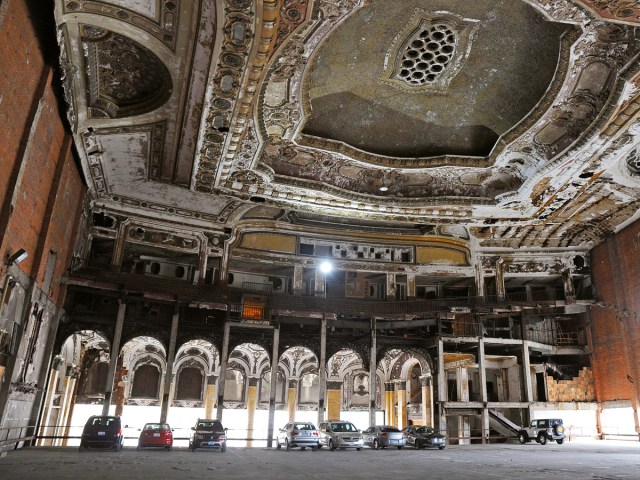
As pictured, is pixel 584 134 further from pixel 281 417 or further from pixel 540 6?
pixel 281 417

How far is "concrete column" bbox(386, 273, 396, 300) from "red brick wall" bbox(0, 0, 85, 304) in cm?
1682

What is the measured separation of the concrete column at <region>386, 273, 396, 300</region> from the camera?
93.8ft

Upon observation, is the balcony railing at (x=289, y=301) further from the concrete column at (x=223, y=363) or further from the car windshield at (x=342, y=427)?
the car windshield at (x=342, y=427)

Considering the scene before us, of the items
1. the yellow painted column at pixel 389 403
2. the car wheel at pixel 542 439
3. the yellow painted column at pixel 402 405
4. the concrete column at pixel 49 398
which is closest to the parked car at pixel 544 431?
the car wheel at pixel 542 439

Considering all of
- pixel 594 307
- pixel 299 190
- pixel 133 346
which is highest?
pixel 299 190

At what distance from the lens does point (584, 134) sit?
60.1 ft

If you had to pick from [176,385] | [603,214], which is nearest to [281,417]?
[176,385]

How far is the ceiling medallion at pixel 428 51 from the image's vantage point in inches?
631

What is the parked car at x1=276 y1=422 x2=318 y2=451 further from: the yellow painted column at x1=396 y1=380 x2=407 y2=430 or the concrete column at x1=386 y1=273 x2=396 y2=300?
the yellow painted column at x1=396 y1=380 x2=407 y2=430

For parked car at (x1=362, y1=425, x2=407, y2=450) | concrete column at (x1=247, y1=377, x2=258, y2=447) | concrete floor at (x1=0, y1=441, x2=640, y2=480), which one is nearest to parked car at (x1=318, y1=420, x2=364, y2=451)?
parked car at (x1=362, y1=425, x2=407, y2=450)

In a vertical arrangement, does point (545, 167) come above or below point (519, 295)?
above

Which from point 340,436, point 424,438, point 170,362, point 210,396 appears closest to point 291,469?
point 340,436

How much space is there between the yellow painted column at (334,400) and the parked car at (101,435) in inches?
670

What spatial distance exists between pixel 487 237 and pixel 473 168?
26.4 feet
